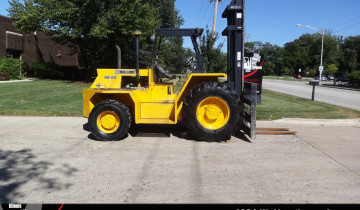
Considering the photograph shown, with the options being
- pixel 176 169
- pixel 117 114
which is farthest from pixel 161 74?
pixel 176 169

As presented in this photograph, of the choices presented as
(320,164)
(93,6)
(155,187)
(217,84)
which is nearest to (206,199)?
(155,187)

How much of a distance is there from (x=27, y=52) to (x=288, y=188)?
2943 cm

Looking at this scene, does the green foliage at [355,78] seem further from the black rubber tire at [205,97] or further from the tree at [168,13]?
the black rubber tire at [205,97]

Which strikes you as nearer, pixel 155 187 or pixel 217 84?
pixel 155 187

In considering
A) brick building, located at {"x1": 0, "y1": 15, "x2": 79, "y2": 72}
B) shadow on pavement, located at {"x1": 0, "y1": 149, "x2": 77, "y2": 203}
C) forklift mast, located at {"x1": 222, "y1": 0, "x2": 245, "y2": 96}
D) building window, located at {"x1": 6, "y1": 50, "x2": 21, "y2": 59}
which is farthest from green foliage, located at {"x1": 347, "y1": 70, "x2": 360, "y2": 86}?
shadow on pavement, located at {"x1": 0, "y1": 149, "x2": 77, "y2": 203}

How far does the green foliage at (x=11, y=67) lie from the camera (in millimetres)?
23125

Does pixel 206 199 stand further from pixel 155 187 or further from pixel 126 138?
pixel 126 138

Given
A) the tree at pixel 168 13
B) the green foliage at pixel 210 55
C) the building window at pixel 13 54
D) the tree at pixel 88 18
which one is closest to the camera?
the green foliage at pixel 210 55

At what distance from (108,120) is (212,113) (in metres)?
2.31

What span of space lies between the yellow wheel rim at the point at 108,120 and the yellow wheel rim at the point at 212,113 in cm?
183

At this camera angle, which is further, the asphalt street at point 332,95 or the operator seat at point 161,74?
the asphalt street at point 332,95

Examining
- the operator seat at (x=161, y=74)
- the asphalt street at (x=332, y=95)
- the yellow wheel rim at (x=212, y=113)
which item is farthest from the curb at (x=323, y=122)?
the asphalt street at (x=332, y=95)
